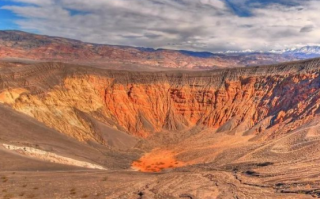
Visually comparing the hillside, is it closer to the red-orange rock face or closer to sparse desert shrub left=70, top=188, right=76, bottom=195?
the red-orange rock face

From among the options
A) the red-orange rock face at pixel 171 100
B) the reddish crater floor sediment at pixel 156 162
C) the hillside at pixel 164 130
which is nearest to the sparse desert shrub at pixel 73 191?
the hillside at pixel 164 130

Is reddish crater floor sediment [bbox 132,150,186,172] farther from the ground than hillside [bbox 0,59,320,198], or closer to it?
closer to it

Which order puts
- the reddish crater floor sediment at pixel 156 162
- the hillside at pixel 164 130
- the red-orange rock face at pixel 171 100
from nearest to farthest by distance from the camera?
the hillside at pixel 164 130, the reddish crater floor sediment at pixel 156 162, the red-orange rock face at pixel 171 100

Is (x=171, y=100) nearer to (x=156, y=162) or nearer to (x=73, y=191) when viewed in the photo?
(x=156, y=162)

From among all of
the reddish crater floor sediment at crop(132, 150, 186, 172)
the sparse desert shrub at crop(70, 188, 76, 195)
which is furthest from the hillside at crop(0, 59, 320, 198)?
the sparse desert shrub at crop(70, 188, 76, 195)

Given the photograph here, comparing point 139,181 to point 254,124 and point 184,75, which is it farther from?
point 184,75

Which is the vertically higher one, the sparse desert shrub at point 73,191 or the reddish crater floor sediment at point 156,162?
the sparse desert shrub at point 73,191

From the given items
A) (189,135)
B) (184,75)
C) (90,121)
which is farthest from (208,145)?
(184,75)

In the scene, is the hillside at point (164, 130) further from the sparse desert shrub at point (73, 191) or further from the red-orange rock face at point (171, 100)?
the sparse desert shrub at point (73, 191)

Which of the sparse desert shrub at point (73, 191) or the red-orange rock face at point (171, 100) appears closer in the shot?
the sparse desert shrub at point (73, 191)

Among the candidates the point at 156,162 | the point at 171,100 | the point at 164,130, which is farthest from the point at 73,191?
the point at 171,100

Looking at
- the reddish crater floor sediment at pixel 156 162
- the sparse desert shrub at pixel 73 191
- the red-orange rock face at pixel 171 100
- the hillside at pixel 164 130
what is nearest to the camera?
the sparse desert shrub at pixel 73 191
